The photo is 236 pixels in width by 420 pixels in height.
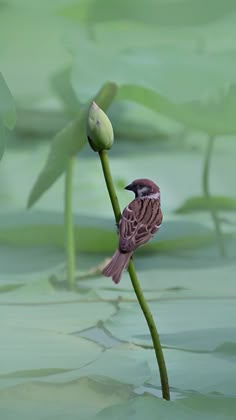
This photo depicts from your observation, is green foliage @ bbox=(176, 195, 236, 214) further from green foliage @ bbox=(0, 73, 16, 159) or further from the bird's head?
the bird's head

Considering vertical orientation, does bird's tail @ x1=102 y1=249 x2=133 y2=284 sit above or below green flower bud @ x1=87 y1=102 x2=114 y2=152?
below

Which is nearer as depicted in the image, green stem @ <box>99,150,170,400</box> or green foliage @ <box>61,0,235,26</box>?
green stem @ <box>99,150,170,400</box>

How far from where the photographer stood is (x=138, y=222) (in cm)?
60

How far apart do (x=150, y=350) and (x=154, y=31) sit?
36.8 inches

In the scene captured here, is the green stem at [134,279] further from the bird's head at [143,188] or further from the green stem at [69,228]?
the green stem at [69,228]

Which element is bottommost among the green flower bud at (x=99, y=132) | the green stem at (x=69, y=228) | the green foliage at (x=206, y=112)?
the green stem at (x=69, y=228)

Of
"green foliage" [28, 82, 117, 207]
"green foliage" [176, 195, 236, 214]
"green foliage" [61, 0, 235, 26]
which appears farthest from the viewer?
"green foliage" [61, 0, 235, 26]

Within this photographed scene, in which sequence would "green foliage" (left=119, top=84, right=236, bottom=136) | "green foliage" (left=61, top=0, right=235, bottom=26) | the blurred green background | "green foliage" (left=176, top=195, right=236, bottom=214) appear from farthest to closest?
"green foliage" (left=61, top=0, right=235, bottom=26)
"green foliage" (left=176, top=195, right=236, bottom=214)
"green foliage" (left=119, top=84, right=236, bottom=136)
the blurred green background

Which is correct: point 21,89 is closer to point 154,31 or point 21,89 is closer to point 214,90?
point 154,31

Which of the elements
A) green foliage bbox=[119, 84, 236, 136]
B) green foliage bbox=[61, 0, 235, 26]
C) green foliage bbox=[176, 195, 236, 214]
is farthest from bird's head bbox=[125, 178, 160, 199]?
green foliage bbox=[61, 0, 235, 26]

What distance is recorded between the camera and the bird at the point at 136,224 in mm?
592

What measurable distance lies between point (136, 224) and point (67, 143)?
44 cm

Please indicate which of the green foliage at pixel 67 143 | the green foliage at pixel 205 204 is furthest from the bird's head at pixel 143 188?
the green foliage at pixel 205 204

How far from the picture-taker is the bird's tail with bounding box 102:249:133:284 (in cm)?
59
